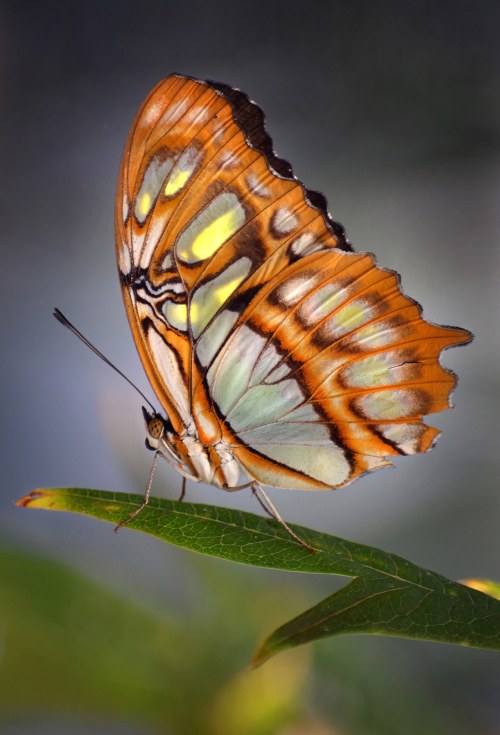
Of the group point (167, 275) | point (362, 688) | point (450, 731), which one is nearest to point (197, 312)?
point (167, 275)

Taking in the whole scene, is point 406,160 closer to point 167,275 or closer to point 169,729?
point 167,275

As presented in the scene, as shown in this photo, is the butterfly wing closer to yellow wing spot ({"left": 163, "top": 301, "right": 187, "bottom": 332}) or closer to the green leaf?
yellow wing spot ({"left": 163, "top": 301, "right": 187, "bottom": 332})

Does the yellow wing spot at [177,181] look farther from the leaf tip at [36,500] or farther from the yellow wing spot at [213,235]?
the leaf tip at [36,500]

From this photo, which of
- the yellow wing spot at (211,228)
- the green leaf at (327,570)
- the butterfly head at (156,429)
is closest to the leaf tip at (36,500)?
the green leaf at (327,570)

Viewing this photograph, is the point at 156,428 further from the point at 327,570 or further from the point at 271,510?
the point at 327,570

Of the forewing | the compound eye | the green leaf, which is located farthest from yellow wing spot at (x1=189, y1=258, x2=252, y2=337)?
the green leaf

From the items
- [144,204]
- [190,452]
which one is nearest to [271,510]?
[190,452]
